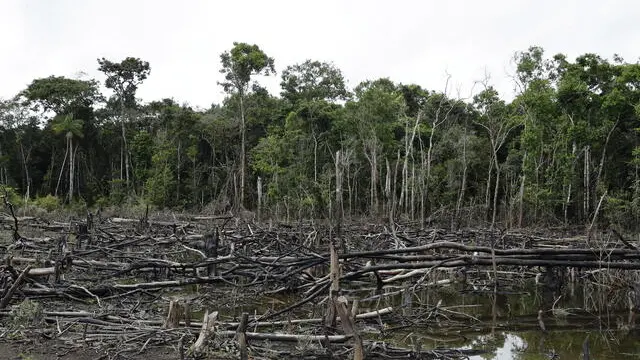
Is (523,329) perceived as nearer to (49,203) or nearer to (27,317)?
(27,317)

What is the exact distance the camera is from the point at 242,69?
3272 cm

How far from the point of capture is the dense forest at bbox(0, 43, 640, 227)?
25.2 metres

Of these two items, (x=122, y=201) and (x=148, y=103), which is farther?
(x=148, y=103)

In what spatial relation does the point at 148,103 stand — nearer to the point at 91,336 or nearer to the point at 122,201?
the point at 122,201

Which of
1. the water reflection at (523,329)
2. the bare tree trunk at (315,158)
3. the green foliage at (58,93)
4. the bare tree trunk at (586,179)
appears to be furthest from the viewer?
the green foliage at (58,93)

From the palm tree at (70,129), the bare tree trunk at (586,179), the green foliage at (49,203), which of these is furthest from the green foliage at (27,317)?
the palm tree at (70,129)

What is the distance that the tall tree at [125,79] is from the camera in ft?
121

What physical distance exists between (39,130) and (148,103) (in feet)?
26.2

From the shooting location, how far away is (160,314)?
7109 mm

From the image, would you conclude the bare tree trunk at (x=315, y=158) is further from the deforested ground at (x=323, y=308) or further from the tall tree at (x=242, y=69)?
the deforested ground at (x=323, y=308)

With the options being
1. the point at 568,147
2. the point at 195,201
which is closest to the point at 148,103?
the point at 195,201

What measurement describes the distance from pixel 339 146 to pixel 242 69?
7576mm

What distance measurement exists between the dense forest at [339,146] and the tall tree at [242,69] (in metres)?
0.10

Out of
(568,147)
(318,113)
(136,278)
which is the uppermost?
(318,113)
